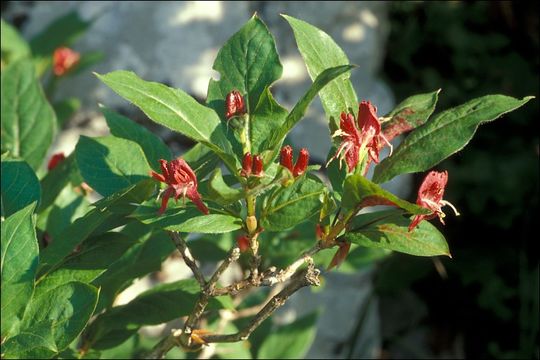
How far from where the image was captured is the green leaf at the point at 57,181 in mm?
1617

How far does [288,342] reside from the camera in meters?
2.10

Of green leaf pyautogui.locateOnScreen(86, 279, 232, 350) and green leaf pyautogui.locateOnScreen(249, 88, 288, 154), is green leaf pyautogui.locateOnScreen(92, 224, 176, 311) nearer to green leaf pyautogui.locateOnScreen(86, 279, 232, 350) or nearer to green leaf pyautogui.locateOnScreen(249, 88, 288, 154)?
green leaf pyautogui.locateOnScreen(86, 279, 232, 350)

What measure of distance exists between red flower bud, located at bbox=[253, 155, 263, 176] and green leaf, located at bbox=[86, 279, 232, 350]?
0.40 metres

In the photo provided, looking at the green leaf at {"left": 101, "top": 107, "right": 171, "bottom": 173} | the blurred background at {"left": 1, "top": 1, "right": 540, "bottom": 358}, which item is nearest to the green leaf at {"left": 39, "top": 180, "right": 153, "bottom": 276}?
the green leaf at {"left": 101, "top": 107, "right": 171, "bottom": 173}

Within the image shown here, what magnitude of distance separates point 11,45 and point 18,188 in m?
0.92

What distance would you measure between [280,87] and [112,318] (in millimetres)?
1431

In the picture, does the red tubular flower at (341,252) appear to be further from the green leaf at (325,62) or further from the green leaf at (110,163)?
the green leaf at (110,163)

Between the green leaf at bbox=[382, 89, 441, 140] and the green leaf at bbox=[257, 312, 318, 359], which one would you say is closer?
the green leaf at bbox=[382, 89, 441, 140]

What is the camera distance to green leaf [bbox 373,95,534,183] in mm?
1186

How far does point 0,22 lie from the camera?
7.36 ft

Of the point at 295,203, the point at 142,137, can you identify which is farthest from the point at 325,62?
the point at 142,137

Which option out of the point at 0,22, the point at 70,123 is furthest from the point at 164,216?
the point at 70,123

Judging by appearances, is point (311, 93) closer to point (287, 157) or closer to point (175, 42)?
point (287, 157)

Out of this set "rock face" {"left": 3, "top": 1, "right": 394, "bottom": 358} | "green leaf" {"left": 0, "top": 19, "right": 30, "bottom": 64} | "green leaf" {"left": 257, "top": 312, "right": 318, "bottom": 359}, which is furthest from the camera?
"rock face" {"left": 3, "top": 1, "right": 394, "bottom": 358}
